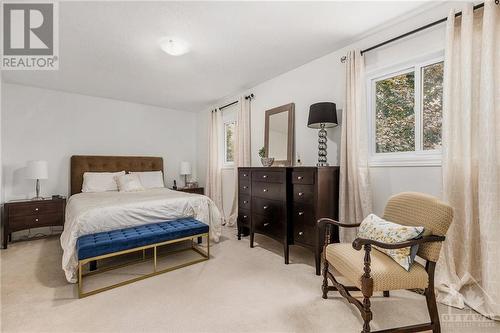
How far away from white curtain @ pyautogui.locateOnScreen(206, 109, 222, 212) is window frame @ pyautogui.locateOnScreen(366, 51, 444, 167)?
316cm

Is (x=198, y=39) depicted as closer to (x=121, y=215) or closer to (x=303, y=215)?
(x=121, y=215)

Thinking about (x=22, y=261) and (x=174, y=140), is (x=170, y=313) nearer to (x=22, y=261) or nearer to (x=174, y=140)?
(x=22, y=261)

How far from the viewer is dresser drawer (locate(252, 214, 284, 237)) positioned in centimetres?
301

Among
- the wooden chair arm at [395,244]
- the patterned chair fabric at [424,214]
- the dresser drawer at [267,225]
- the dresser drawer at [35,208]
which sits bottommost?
the dresser drawer at [267,225]

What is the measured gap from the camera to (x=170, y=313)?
1.89 m

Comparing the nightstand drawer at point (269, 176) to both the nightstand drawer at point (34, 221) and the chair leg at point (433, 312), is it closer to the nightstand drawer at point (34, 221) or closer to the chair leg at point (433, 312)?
the chair leg at point (433, 312)

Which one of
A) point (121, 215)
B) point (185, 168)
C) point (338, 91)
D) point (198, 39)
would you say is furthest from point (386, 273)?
point (185, 168)

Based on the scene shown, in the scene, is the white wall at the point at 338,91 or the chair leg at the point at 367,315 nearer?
the chair leg at the point at 367,315

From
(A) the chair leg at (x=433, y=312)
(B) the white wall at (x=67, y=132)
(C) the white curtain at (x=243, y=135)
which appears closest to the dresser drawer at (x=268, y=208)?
(C) the white curtain at (x=243, y=135)

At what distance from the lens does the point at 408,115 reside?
2.55 meters

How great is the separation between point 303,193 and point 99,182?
12.4 ft

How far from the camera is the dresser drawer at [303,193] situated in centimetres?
266

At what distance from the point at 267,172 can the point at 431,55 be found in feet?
6.98

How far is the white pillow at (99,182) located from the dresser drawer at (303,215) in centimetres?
348
